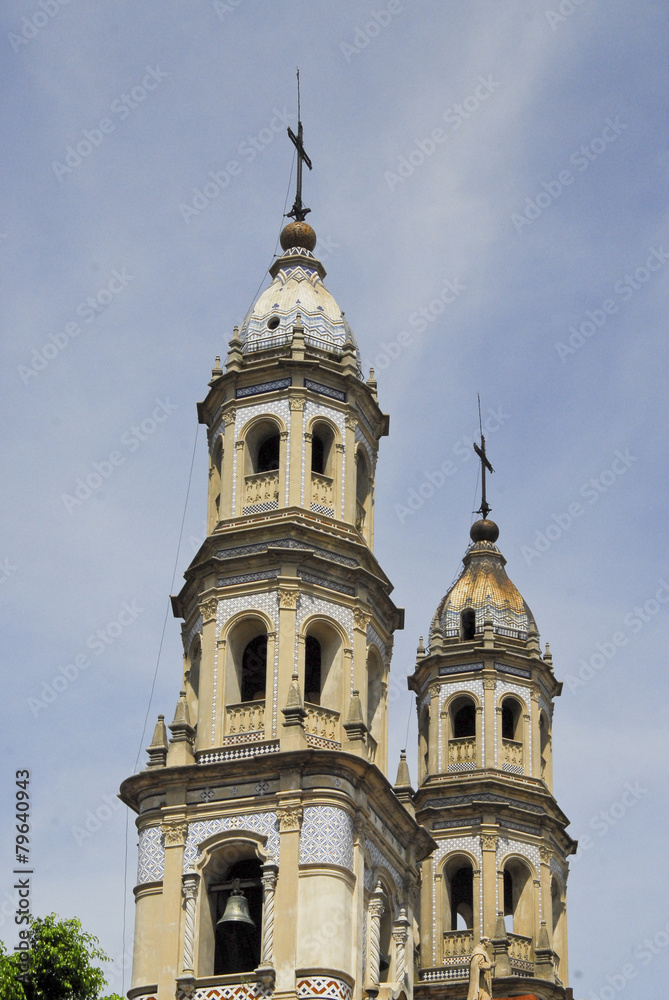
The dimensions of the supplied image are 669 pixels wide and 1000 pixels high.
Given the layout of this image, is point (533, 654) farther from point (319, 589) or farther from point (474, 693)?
point (319, 589)

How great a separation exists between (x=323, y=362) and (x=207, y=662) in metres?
7.89

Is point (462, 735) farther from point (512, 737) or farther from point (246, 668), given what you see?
point (246, 668)

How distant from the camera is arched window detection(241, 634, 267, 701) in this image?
142ft

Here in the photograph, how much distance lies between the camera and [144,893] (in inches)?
1582

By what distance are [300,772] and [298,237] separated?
1601 centimetres

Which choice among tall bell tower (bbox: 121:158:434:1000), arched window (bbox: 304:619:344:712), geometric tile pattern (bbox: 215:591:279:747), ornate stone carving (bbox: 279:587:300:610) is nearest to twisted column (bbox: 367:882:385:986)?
tall bell tower (bbox: 121:158:434:1000)

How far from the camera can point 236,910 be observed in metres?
39.2

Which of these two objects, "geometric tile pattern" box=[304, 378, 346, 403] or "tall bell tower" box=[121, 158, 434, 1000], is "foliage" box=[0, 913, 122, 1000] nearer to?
"tall bell tower" box=[121, 158, 434, 1000]

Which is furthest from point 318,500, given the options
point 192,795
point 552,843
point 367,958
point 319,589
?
point 552,843

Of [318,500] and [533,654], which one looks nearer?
[318,500]

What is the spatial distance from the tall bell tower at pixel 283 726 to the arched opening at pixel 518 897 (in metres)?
8.99

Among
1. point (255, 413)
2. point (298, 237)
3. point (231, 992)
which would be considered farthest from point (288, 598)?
point (298, 237)

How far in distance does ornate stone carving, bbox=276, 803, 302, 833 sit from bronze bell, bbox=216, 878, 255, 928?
1661 millimetres

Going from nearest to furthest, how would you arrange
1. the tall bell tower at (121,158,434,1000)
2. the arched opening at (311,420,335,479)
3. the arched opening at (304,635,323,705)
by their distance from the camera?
the tall bell tower at (121,158,434,1000)
the arched opening at (304,635,323,705)
the arched opening at (311,420,335,479)
